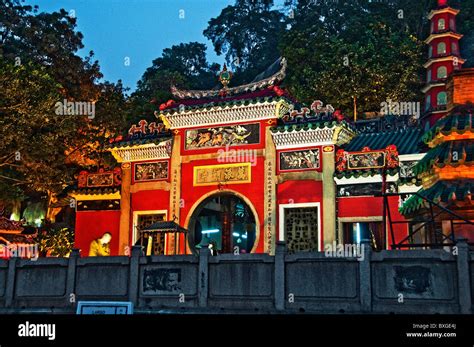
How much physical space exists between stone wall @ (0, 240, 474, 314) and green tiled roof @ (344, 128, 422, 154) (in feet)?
26.9

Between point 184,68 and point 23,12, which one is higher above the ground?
point 184,68

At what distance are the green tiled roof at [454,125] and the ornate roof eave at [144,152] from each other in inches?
437

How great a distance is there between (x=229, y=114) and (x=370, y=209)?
6062 millimetres

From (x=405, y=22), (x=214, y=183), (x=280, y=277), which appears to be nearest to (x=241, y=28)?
(x=405, y=22)

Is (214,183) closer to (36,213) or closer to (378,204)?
(378,204)

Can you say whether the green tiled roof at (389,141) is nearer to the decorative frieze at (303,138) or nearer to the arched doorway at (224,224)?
the decorative frieze at (303,138)

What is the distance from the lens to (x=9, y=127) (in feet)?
62.3

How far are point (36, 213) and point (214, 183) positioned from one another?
1367cm

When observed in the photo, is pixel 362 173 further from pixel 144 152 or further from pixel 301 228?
pixel 144 152

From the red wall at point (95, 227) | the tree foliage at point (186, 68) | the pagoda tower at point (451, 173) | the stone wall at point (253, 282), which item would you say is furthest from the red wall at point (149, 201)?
the tree foliage at point (186, 68)

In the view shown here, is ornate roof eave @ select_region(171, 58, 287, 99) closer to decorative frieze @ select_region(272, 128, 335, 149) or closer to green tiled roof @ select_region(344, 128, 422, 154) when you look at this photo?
decorative frieze @ select_region(272, 128, 335, 149)

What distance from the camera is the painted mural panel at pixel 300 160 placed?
1802 centimetres

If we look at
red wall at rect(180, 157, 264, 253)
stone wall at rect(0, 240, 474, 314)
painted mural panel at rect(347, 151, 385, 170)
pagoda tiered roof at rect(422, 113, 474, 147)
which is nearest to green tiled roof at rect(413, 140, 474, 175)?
pagoda tiered roof at rect(422, 113, 474, 147)

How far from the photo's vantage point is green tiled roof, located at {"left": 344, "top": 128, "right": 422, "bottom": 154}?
18038 millimetres
